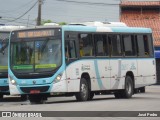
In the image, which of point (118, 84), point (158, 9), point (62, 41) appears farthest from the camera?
point (158, 9)

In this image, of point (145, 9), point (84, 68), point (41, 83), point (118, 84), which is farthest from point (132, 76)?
point (145, 9)

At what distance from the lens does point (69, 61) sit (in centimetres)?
2347

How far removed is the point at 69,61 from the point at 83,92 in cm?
158

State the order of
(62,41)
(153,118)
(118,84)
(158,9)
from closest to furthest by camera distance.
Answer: (153,118) → (62,41) → (118,84) → (158,9)

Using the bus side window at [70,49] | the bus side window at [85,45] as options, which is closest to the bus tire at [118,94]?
the bus side window at [85,45]

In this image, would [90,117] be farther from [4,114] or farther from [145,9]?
[145,9]

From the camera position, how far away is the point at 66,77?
76.6 ft

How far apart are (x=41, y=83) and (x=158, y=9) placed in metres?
49.9

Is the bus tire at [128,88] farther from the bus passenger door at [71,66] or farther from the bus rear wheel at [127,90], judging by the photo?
the bus passenger door at [71,66]

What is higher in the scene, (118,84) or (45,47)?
(45,47)

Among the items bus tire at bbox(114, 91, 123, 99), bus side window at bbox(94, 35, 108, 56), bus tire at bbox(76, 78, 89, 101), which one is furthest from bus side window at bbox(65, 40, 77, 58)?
bus tire at bbox(114, 91, 123, 99)

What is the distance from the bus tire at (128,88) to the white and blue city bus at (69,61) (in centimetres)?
6

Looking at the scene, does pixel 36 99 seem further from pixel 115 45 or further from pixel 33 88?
pixel 115 45

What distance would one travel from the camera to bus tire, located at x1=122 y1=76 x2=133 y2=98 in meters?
27.5
